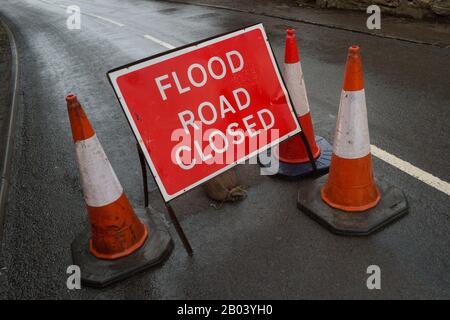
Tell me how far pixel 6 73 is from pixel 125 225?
26.7ft

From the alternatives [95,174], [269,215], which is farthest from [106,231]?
[269,215]

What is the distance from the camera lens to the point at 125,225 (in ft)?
10.1

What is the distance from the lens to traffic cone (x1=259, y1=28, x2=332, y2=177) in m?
3.55

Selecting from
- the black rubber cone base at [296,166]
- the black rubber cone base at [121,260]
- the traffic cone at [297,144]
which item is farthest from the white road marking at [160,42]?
the black rubber cone base at [121,260]

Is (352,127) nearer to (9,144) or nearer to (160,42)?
(9,144)

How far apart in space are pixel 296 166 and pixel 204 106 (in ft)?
4.17

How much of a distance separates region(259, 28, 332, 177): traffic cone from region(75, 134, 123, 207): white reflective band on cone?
67.4 inches

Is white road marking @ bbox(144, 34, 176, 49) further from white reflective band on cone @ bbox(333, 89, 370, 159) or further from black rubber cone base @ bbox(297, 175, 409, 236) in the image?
white reflective band on cone @ bbox(333, 89, 370, 159)

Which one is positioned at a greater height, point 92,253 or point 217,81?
point 217,81

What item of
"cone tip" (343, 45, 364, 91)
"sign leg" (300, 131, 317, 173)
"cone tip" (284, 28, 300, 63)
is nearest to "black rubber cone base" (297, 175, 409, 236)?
"sign leg" (300, 131, 317, 173)
